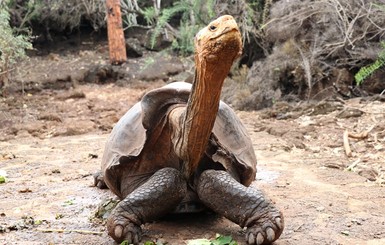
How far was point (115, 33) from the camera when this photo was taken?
10.2m

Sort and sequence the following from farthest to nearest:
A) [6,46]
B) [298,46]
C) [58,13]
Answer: [58,13]
[6,46]
[298,46]

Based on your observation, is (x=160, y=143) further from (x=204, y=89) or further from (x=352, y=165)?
(x=352, y=165)

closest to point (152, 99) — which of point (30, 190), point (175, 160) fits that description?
point (175, 160)

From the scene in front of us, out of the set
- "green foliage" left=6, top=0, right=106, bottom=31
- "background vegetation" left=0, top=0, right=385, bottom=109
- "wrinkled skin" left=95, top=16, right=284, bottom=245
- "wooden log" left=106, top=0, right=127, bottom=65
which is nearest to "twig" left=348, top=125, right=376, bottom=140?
"background vegetation" left=0, top=0, right=385, bottom=109

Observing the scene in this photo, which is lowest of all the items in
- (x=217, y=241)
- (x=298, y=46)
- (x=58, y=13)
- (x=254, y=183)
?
(x=254, y=183)

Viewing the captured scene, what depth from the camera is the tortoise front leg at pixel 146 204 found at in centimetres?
221

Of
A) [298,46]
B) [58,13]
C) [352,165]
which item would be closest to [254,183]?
[352,165]

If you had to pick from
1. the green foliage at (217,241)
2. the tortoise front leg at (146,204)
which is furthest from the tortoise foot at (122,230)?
the green foliage at (217,241)

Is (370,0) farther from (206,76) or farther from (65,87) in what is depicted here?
(65,87)

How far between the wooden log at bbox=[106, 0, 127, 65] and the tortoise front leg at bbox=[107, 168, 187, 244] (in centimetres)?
793

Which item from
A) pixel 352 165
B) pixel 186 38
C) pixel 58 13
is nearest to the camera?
pixel 352 165

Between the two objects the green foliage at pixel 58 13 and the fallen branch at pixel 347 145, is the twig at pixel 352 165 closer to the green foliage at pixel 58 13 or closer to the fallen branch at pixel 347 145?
the fallen branch at pixel 347 145

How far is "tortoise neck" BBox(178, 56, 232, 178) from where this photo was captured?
1910 millimetres

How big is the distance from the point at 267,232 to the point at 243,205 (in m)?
0.16
